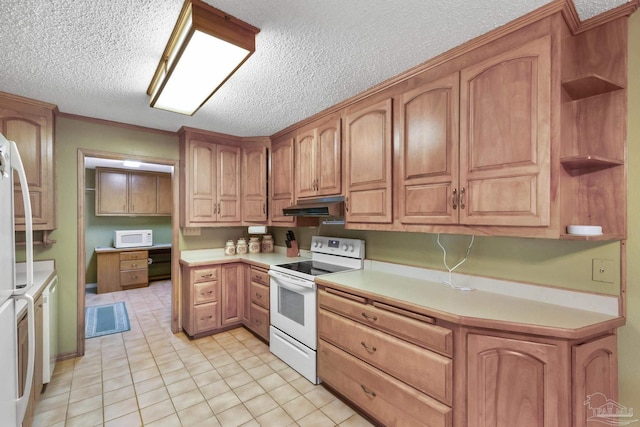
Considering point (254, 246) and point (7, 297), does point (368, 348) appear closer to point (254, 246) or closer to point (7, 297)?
point (7, 297)

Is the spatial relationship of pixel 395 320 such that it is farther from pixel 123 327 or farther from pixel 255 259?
pixel 123 327

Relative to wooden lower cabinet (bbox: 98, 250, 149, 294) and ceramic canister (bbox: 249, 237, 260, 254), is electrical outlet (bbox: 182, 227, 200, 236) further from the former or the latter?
wooden lower cabinet (bbox: 98, 250, 149, 294)

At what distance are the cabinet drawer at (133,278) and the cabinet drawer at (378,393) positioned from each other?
443cm

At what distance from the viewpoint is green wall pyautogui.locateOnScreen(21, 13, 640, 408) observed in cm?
142

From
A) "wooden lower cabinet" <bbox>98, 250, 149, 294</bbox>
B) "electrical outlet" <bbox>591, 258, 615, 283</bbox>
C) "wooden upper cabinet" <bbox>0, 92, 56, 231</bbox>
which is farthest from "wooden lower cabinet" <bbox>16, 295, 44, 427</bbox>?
"wooden lower cabinet" <bbox>98, 250, 149, 294</bbox>

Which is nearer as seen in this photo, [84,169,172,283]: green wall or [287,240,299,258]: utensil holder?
[287,240,299,258]: utensil holder

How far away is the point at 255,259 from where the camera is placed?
3.28m

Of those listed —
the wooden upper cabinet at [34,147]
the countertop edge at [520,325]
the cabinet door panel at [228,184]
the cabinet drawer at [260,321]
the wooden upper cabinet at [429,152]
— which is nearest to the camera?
the countertop edge at [520,325]

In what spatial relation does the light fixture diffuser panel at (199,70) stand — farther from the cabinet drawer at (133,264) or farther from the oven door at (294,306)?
the cabinet drawer at (133,264)

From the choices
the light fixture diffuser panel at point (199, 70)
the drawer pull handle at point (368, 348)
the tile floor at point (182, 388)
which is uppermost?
the light fixture diffuser panel at point (199, 70)

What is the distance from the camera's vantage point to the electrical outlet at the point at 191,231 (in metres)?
3.48

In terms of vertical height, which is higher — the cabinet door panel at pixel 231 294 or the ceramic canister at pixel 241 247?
the ceramic canister at pixel 241 247

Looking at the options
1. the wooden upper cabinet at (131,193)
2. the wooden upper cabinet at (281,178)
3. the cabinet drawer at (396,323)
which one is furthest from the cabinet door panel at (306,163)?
the wooden upper cabinet at (131,193)

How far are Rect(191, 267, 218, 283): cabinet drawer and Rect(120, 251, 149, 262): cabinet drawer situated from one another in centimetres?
291
